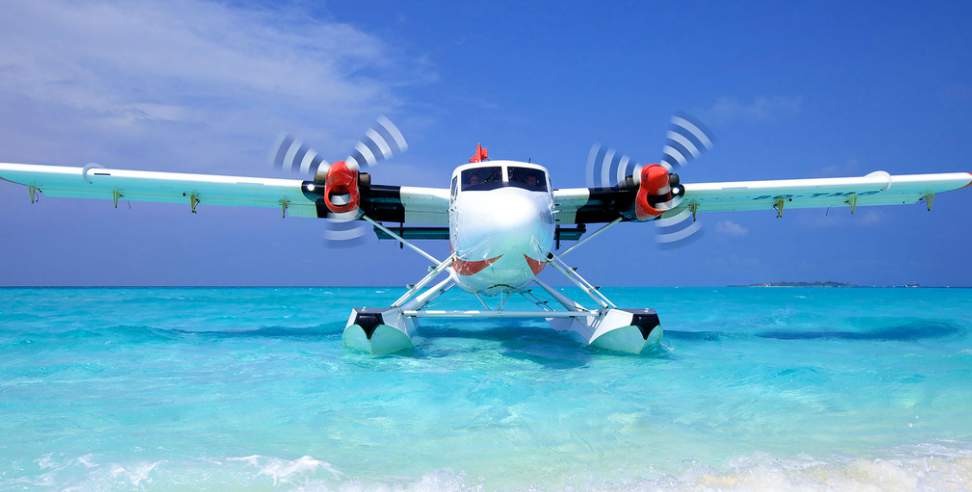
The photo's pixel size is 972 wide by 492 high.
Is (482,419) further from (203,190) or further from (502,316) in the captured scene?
(203,190)

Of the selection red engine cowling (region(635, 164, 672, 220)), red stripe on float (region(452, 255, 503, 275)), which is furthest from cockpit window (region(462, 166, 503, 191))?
red engine cowling (region(635, 164, 672, 220))

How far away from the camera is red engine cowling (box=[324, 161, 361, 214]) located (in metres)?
10.1

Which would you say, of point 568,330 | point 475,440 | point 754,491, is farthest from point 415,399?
point 568,330

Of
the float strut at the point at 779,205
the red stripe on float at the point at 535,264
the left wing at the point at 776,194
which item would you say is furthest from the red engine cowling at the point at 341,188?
the float strut at the point at 779,205

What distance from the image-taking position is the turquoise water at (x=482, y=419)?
3766mm

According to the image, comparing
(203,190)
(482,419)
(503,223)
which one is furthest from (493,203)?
(203,190)

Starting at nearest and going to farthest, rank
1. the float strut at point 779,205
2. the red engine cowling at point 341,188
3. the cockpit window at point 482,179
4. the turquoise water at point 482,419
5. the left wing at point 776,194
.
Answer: the turquoise water at point 482,419 → the cockpit window at point 482,179 → the red engine cowling at point 341,188 → the left wing at point 776,194 → the float strut at point 779,205

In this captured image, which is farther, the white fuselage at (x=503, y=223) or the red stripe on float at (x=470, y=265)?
the red stripe on float at (x=470, y=265)

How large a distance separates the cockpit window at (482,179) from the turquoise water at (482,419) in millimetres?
2680

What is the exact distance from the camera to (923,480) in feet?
11.4

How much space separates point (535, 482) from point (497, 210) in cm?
472

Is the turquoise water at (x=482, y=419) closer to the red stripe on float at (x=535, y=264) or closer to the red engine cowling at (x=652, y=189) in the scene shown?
the red stripe on float at (x=535, y=264)

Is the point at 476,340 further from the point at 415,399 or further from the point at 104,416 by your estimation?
the point at 104,416

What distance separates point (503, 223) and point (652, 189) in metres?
3.95
